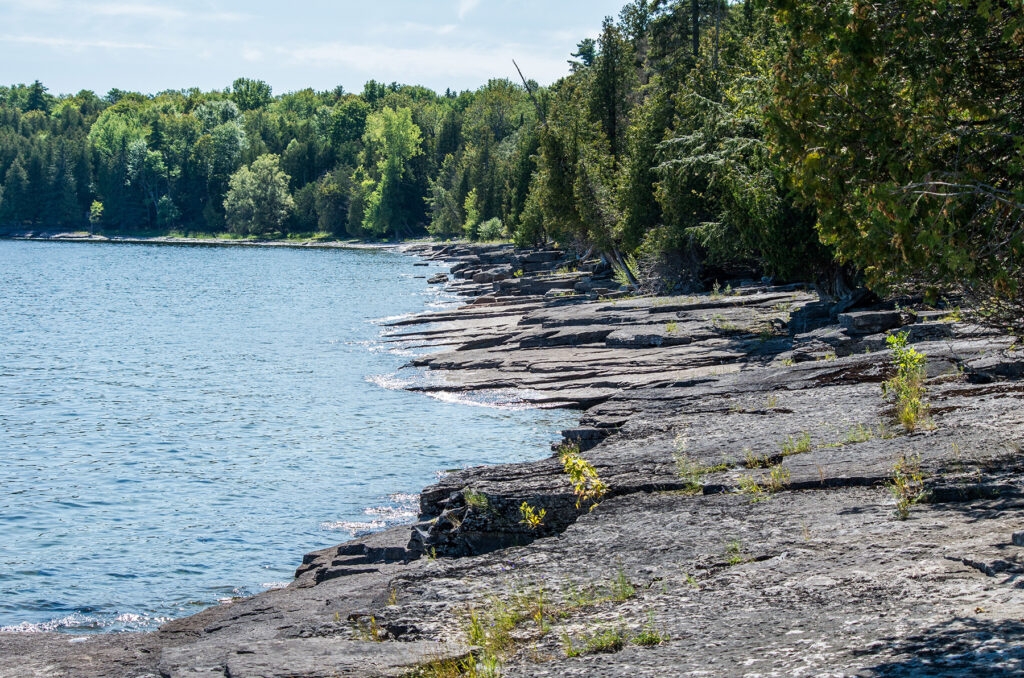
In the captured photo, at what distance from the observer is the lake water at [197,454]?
51.1 feet

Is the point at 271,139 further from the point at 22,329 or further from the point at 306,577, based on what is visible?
the point at 306,577

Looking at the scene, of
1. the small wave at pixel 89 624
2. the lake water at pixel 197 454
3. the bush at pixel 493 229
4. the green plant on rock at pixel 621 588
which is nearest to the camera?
the green plant on rock at pixel 621 588

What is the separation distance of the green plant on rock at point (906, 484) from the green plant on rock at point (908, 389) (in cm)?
188

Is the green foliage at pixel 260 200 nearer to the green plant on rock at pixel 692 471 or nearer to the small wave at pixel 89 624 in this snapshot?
the small wave at pixel 89 624

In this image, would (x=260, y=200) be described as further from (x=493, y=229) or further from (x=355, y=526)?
(x=355, y=526)

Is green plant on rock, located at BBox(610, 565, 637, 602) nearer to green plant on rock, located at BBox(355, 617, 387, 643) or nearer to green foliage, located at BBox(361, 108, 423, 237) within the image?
green plant on rock, located at BBox(355, 617, 387, 643)

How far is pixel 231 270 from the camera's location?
100938 millimetres

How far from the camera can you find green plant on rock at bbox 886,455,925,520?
946 centimetres

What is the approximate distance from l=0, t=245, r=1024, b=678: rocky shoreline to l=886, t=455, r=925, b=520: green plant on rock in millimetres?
58

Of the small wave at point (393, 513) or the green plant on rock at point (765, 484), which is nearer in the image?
the green plant on rock at point (765, 484)

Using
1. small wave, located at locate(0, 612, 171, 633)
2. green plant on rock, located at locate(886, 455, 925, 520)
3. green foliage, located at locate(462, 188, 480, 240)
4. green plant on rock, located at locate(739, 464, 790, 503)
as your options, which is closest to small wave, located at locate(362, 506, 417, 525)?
small wave, located at locate(0, 612, 171, 633)

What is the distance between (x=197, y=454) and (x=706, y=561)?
58.2ft

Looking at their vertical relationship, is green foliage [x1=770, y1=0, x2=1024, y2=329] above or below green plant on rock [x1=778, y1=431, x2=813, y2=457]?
above

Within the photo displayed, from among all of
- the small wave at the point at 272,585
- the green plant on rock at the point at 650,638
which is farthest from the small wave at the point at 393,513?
the green plant on rock at the point at 650,638
